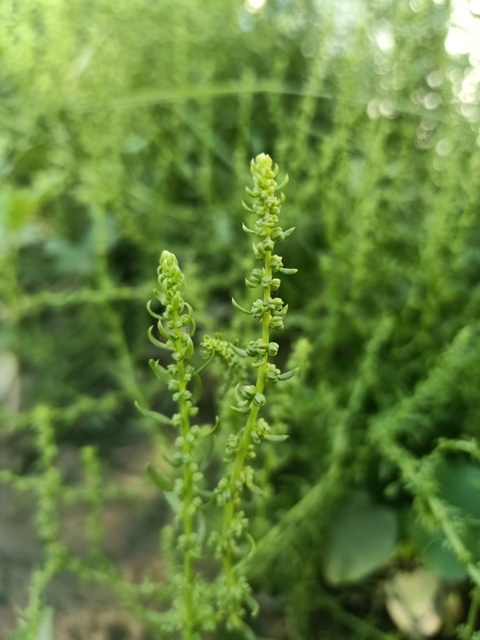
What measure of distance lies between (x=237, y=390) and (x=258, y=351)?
0.06 metres

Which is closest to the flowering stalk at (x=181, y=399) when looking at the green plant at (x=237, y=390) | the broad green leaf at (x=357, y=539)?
the green plant at (x=237, y=390)

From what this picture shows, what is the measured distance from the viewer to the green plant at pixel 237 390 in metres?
0.18

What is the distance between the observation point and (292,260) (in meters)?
0.51

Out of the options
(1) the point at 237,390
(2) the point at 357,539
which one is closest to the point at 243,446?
(1) the point at 237,390

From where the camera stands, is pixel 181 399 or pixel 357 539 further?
pixel 357 539

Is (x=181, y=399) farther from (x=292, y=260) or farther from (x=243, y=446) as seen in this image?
(x=292, y=260)

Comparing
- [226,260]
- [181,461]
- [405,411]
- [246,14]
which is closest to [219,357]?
[181,461]

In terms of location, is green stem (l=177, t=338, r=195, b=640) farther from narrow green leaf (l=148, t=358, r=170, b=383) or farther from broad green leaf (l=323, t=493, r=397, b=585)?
broad green leaf (l=323, t=493, r=397, b=585)

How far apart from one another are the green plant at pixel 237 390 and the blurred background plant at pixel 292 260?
2.3 inches

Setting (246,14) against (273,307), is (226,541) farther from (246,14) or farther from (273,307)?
(246,14)

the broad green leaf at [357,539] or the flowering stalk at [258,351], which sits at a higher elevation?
the flowering stalk at [258,351]

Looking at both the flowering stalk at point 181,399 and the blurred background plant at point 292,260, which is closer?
the flowering stalk at point 181,399

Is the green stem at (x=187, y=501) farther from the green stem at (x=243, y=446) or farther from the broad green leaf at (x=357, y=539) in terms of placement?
the broad green leaf at (x=357, y=539)

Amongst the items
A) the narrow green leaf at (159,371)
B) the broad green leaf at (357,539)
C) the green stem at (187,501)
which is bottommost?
the broad green leaf at (357,539)
